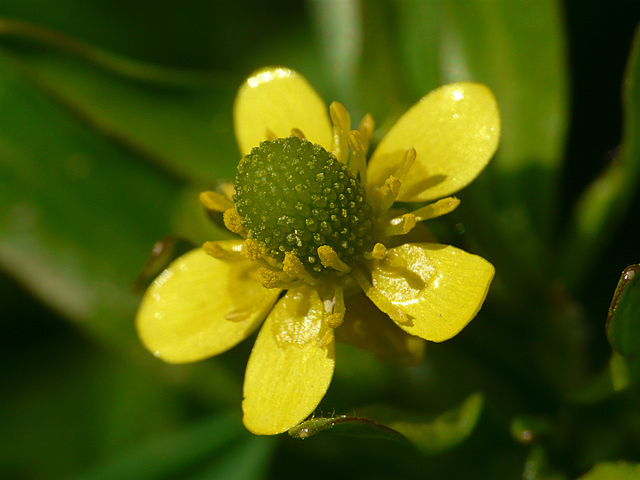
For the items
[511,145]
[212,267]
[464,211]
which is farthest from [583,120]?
[212,267]

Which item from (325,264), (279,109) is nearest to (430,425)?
(325,264)

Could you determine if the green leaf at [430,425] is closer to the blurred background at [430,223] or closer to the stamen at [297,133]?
the blurred background at [430,223]

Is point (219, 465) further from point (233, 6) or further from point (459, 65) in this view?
point (233, 6)

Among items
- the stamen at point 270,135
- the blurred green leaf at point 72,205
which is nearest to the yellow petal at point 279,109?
the stamen at point 270,135

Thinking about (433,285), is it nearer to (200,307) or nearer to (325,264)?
(325,264)

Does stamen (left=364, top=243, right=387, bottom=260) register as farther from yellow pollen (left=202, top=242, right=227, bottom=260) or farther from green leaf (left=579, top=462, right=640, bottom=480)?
green leaf (left=579, top=462, right=640, bottom=480)

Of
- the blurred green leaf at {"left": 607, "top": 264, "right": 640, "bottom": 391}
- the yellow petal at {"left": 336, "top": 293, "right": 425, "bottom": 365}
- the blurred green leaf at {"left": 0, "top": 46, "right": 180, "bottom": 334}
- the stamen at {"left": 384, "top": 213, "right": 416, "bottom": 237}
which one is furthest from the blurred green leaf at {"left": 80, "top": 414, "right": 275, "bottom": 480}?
the blurred green leaf at {"left": 607, "top": 264, "right": 640, "bottom": 391}
